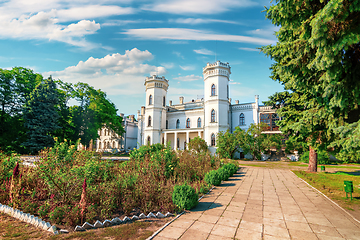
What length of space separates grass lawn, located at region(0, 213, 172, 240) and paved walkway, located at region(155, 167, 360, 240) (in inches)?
17.0

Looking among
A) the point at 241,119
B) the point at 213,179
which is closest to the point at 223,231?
the point at 213,179

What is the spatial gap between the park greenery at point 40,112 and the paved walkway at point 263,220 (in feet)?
64.5

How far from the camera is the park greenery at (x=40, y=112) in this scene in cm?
2058

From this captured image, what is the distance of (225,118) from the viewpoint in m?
32.4

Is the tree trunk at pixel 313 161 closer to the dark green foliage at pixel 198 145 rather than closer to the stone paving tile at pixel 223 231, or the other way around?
the stone paving tile at pixel 223 231

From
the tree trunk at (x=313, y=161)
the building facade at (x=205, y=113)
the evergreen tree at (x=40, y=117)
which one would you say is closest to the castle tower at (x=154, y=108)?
the building facade at (x=205, y=113)

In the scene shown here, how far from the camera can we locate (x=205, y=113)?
3394 centimetres

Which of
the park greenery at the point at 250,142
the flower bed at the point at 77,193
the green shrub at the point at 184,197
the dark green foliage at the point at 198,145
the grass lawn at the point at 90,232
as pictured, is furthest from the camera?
the dark green foliage at the point at 198,145

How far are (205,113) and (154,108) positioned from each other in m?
10.7

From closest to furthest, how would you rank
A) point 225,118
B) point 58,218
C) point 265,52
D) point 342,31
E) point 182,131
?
point 58,218 → point 342,31 → point 265,52 → point 225,118 → point 182,131

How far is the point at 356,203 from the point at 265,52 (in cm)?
657

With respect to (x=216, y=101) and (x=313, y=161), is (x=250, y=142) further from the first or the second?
(x=313, y=161)

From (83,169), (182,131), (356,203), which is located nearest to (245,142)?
(182,131)

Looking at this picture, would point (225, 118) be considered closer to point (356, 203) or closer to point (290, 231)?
point (356, 203)
